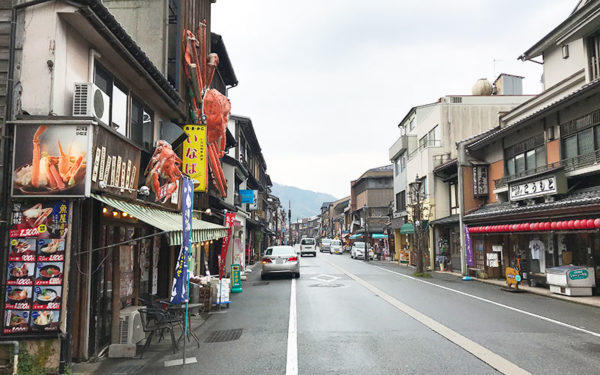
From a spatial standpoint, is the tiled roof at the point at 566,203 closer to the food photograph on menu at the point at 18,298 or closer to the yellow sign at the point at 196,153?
the yellow sign at the point at 196,153

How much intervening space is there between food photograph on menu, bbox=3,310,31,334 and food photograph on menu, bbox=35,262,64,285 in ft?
1.66

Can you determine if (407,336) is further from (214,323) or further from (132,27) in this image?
(132,27)

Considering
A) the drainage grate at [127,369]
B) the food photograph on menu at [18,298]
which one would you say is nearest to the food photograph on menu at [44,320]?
the food photograph on menu at [18,298]

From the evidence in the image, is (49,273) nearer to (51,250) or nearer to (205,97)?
(51,250)

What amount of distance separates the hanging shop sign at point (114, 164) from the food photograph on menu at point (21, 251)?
1267 millimetres

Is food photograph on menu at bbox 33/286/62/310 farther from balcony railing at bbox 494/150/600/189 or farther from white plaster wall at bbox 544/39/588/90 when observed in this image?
white plaster wall at bbox 544/39/588/90

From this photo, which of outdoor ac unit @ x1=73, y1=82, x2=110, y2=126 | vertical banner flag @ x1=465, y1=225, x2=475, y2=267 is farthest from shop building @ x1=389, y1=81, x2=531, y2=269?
outdoor ac unit @ x1=73, y1=82, x2=110, y2=126

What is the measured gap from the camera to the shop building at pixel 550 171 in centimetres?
1648

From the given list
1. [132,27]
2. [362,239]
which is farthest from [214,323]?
[362,239]

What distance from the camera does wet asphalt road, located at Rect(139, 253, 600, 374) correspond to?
6.95 m

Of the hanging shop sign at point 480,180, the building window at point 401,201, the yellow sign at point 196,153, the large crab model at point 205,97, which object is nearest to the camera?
the yellow sign at point 196,153

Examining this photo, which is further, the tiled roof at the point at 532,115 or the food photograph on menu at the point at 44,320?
the tiled roof at the point at 532,115

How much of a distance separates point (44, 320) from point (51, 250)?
1.06 meters

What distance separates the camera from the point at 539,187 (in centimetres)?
1881
